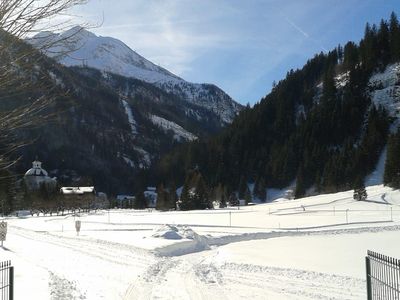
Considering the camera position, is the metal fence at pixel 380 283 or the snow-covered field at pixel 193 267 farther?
the snow-covered field at pixel 193 267

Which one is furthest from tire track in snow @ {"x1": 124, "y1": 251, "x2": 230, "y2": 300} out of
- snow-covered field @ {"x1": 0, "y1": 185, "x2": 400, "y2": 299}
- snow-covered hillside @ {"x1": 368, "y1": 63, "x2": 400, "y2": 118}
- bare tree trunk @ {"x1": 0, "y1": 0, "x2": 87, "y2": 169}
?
snow-covered hillside @ {"x1": 368, "y1": 63, "x2": 400, "y2": 118}

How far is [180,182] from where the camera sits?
525 feet

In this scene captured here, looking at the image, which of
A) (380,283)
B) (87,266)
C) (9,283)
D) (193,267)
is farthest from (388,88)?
(9,283)

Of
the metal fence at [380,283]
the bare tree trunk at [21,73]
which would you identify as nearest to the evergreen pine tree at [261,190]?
the metal fence at [380,283]

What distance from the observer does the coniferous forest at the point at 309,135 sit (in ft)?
383

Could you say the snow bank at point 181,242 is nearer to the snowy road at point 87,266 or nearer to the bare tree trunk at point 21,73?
the snowy road at point 87,266

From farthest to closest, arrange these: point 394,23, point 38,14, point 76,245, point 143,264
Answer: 1. point 394,23
2. point 76,245
3. point 143,264
4. point 38,14

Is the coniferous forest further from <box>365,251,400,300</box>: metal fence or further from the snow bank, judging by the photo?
<box>365,251,400,300</box>: metal fence

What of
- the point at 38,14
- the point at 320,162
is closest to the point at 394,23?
the point at 320,162

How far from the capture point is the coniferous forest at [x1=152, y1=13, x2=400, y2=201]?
383ft

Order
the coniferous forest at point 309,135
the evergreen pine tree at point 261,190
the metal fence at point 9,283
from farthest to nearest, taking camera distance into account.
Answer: the evergreen pine tree at point 261,190 < the coniferous forest at point 309,135 < the metal fence at point 9,283

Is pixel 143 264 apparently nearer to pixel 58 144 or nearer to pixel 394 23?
pixel 394 23

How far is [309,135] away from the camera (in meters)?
140

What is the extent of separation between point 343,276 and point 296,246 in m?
11.4
